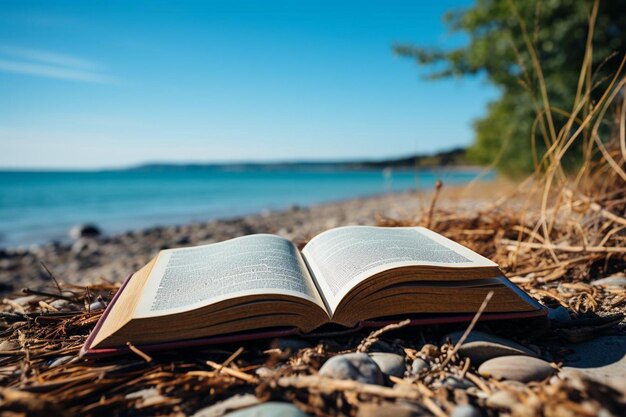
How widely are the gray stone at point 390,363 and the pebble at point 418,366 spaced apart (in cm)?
3

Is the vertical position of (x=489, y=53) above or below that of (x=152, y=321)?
above

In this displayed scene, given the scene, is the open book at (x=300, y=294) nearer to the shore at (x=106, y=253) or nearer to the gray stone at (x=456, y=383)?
the gray stone at (x=456, y=383)

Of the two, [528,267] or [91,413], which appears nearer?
[91,413]

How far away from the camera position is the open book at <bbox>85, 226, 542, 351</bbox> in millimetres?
1203

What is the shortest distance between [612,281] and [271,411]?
71.9 inches

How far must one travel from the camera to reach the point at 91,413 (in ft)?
3.30

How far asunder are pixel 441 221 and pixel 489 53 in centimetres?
738

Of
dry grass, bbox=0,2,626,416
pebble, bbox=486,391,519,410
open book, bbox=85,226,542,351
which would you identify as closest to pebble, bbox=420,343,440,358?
dry grass, bbox=0,2,626,416

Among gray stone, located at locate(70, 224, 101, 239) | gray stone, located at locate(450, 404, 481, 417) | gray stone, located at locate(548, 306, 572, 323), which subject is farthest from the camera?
gray stone, located at locate(70, 224, 101, 239)

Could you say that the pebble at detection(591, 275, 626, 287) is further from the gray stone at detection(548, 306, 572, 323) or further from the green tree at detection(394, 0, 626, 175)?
the green tree at detection(394, 0, 626, 175)

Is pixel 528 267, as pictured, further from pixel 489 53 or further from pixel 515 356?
pixel 489 53

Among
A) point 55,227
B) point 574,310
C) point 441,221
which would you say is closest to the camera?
point 574,310

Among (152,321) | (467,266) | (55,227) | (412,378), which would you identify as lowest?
(55,227)

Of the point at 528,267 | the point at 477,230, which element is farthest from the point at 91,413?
the point at 477,230
